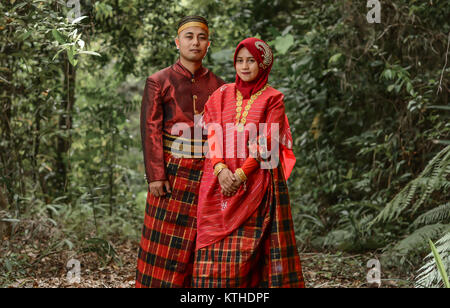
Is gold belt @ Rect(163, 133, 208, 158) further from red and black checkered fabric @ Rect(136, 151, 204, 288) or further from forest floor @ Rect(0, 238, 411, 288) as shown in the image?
forest floor @ Rect(0, 238, 411, 288)

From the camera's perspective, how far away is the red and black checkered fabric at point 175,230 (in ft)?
10.9

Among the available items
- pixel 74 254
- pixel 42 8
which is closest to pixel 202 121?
pixel 42 8

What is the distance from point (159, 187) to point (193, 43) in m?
0.93

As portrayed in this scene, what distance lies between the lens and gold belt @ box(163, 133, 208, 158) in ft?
10.9

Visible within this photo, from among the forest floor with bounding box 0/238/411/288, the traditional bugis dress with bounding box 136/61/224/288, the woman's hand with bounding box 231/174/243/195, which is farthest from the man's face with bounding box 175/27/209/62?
the forest floor with bounding box 0/238/411/288

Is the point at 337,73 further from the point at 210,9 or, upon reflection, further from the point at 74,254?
the point at 74,254

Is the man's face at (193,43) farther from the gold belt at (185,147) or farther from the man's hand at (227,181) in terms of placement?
the man's hand at (227,181)

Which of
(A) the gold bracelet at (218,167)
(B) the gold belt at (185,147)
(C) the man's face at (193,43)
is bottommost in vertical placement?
(A) the gold bracelet at (218,167)

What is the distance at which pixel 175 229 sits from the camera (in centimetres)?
333

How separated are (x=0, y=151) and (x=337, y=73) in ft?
11.5

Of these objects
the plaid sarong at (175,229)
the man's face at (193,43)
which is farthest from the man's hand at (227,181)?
the man's face at (193,43)

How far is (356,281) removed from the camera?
4.38m

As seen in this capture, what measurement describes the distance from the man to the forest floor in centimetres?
118

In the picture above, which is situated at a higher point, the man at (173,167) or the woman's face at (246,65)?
the woman's face at (246,65)
